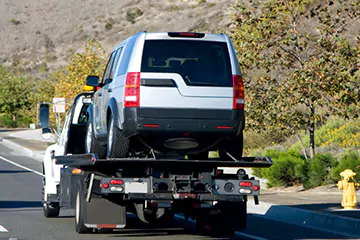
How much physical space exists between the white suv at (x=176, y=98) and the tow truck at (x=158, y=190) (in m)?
0.28

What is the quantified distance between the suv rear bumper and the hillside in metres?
88.0

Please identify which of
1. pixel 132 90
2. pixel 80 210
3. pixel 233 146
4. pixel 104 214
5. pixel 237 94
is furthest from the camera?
pixel 80 210

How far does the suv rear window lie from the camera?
11.6m

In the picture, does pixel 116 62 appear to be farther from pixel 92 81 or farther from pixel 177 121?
pixel 177 121

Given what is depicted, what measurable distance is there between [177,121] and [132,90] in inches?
29.0

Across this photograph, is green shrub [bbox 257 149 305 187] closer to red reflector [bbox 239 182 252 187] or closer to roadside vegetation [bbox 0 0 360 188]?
roadside vegetation [bbox 0 0 360 188]

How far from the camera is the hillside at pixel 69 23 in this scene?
109119 mm

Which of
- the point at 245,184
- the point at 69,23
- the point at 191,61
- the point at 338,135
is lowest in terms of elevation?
the point at 245,184

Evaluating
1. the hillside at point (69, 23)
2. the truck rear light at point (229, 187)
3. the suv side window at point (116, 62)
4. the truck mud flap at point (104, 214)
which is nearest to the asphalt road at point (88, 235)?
the truck mud flap at point (104, 214)

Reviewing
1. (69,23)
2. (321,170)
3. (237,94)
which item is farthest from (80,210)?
(69,23)

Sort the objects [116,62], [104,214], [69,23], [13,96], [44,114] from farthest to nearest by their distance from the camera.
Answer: [69,23], [13,96], [44,114], [116,62], [104,214]

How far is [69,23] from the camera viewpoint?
122 meters

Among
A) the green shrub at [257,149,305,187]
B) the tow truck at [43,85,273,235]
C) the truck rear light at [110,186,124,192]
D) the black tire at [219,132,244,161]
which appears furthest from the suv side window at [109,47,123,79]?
the green shrub at [257,149,305,187]

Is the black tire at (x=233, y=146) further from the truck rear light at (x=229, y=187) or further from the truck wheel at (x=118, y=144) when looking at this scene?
the truck wheel at (x=118, y=144)
